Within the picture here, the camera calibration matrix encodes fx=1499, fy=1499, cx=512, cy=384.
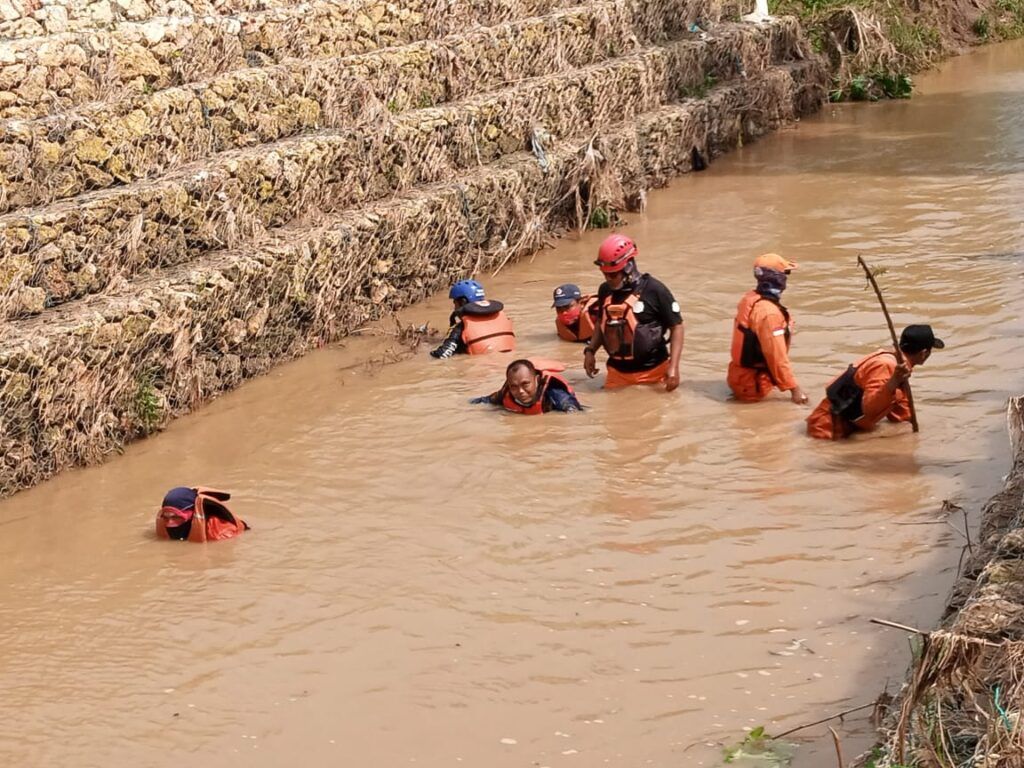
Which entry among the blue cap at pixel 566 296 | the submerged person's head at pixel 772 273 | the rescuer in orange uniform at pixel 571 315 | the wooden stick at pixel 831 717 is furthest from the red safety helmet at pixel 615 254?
the wooden stick at pixel 831 717

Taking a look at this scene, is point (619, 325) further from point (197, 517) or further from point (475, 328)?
point (197, 517)

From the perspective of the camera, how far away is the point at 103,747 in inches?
235

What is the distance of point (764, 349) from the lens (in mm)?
9211

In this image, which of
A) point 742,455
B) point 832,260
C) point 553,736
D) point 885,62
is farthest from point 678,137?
point 553,736

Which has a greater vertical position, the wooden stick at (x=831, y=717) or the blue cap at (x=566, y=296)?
the blue cap at (x=566, y=296)

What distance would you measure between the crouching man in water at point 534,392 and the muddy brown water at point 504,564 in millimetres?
167

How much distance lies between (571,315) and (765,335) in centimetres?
244

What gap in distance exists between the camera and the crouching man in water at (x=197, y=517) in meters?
7.84

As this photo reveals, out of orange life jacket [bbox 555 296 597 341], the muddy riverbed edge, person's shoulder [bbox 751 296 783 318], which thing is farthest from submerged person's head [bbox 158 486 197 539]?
the muddy riverbed edge

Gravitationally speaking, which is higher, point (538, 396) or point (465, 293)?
point (465, 293)

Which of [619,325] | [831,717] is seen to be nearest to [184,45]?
[619,325]

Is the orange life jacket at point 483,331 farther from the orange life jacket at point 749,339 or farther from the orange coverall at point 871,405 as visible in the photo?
the orange coverall at point 871,405

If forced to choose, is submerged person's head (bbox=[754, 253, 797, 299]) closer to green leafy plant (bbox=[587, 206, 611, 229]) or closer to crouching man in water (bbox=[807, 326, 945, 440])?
crouching man in water (bbox=[807, 326, 945, 440])

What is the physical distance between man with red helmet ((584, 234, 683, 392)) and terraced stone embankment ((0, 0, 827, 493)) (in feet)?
8.38
